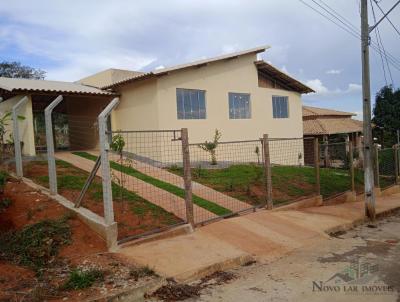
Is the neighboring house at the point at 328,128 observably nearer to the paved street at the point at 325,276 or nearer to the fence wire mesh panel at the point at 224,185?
the fence wire mesh panel at the point at 224,185

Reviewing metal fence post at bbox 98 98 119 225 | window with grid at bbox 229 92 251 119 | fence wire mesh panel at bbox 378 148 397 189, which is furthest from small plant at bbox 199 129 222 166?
fence wire mesh panel at bbox 378 148 397 189

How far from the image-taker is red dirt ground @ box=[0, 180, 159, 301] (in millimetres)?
4359

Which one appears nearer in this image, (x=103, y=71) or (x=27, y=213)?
(x=27, y=213)

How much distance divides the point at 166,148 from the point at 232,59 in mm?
6213

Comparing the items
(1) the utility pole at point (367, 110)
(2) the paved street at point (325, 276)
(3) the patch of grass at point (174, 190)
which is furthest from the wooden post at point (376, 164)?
(3) the patch of grass at point (174, 190)

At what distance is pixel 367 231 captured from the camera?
339 inches

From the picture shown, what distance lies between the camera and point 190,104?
16734mm

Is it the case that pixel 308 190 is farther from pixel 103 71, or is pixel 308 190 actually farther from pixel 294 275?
pixel 103 71

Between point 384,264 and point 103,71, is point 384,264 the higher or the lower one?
the lower one

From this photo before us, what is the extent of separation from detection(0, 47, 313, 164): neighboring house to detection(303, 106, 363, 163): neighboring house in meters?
5.13

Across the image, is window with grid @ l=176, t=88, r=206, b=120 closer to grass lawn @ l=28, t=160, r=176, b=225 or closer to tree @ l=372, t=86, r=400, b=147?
grass lawn @ l=28, t=160, r=176, b=225

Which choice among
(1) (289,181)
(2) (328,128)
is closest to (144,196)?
(1) (289,181)

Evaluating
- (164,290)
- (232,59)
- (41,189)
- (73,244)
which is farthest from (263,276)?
(232,59)

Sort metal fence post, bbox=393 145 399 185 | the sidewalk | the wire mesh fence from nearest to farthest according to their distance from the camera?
the sidewalk, the wire mesh fence, metal fence post, bbox=393 145 399 185
